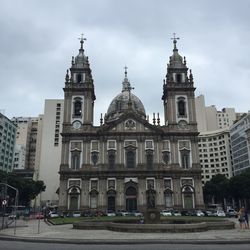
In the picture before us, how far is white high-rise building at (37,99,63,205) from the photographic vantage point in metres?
87.5

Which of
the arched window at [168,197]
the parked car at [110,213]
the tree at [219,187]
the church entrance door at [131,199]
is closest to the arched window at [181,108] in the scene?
the arched window at [168,197]

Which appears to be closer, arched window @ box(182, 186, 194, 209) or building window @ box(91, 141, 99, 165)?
arched window @ box(182, 186, 194, 209)

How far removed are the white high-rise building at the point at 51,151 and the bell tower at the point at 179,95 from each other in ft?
146

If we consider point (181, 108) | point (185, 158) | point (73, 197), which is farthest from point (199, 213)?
point (73, 197)

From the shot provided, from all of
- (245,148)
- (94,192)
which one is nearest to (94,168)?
(94,192)

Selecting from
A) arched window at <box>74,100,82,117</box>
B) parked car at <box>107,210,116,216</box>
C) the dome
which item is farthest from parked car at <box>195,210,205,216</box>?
arched window at <box>74,100,82,117</box>

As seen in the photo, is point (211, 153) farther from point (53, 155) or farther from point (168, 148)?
point (168, 148)

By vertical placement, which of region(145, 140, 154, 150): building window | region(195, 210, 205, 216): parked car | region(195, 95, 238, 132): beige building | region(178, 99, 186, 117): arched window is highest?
region(195, 95, 238, 132): beige building

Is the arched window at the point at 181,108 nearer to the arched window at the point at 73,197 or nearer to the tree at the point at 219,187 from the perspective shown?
the tree at the point at 219,187

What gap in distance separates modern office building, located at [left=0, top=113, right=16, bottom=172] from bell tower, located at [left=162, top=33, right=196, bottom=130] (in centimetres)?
4191

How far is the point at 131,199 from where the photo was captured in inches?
1909

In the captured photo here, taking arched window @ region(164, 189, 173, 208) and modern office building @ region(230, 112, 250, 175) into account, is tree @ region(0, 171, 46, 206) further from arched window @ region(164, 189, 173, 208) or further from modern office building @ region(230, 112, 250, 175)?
modern office building @ region(230, 112, 250, 175)

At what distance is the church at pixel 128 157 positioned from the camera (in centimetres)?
4825

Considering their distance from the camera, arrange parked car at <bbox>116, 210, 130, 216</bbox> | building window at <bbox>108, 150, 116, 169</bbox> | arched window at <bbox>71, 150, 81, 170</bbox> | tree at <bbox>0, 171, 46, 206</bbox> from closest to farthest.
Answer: parked car at <bbox>116, 210, 130, 216</bbox> < building window at <bbox>108, 150, 116, 169</bbox> < arched window at <bbox>71, 150, 81, 170</bbox> < tree at <bbox>0, 171, 46, 206</bbox>
